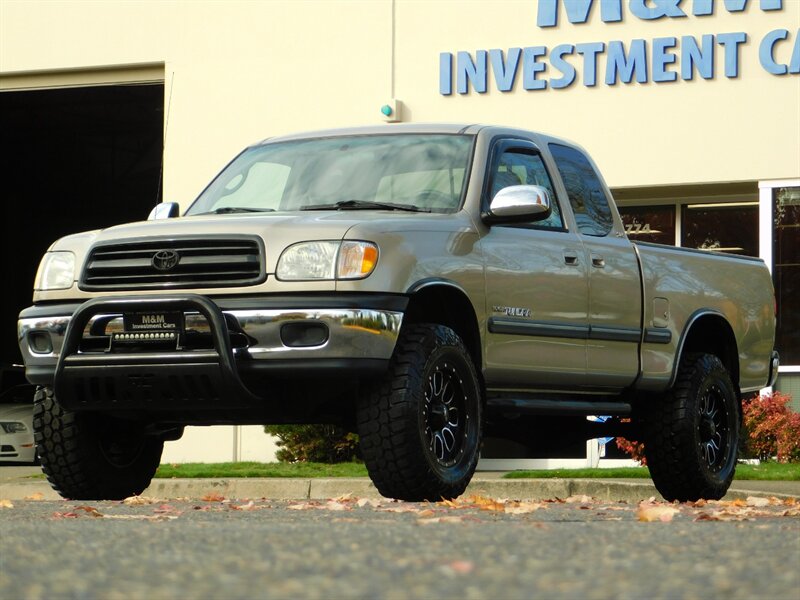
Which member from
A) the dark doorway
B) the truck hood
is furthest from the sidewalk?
the dark doorway

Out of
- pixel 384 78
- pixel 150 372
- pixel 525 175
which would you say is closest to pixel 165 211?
pixel 150 372

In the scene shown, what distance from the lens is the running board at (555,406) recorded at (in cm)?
830

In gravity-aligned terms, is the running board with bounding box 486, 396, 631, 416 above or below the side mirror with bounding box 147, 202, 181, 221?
below

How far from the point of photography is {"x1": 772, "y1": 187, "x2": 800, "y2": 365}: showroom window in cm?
1706

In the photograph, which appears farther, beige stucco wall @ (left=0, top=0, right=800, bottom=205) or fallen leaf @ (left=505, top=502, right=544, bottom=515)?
beige stucco wall @ (left=0, top=0, right=800, bottom=205)

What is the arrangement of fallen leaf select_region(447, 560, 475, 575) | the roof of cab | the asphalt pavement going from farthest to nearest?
the roof of cab
fallen leaf select_region(447, 560, 475, 575)
the asphalt pavement

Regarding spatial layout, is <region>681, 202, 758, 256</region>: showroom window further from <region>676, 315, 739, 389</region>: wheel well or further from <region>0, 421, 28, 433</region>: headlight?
<region>0, 421, 28, 433</region>: headlight

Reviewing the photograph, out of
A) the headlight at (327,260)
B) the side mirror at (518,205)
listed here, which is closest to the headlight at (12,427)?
the side mirror at (518,205)


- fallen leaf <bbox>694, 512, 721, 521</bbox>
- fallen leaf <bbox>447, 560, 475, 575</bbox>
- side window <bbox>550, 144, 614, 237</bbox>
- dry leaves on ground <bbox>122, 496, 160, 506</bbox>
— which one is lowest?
dry leaves on ground <bbox>122, 496, 160, 506</bbox>

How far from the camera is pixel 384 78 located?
18.5 meters

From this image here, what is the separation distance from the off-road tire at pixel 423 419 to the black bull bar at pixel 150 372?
59 cm

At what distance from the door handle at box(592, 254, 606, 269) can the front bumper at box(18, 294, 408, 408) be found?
75.0 inches

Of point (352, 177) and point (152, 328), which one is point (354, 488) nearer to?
point (352, 177)

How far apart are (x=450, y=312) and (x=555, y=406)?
923mm
